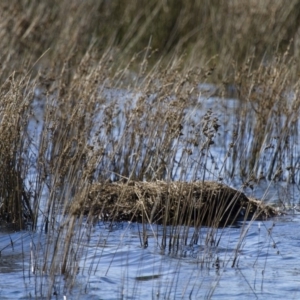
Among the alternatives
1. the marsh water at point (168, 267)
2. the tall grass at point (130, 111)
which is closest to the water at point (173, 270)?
the marsh water at point (168, 267)

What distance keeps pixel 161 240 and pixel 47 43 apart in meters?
6.03

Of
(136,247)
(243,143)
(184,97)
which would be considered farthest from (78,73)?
(136,247)

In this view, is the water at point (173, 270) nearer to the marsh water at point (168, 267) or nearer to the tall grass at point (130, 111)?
the marsh water at point (168, 267)

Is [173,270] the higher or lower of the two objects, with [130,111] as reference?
lower

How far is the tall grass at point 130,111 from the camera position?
5.23 m

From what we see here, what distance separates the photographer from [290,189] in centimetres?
772

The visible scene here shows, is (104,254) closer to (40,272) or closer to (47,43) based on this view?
(40,272)

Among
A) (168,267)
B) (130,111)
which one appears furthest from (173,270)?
(130,111)

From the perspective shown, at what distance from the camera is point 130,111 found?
6.92 meters

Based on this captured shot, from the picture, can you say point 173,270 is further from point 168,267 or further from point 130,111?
point 130,111

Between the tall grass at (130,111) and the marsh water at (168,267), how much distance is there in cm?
8

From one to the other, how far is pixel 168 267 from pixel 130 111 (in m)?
2.19

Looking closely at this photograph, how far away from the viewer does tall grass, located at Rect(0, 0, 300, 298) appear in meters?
5.23

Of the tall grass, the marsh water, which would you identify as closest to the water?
the marsh water
